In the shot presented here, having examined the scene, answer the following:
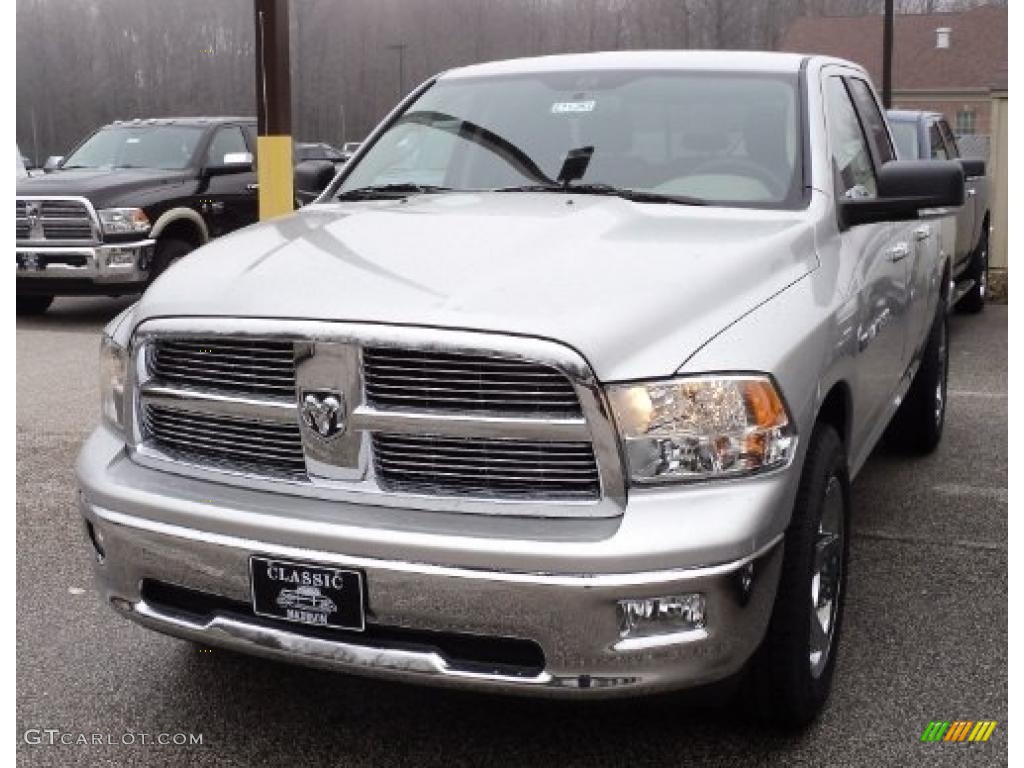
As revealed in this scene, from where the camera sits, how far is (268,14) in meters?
7.83

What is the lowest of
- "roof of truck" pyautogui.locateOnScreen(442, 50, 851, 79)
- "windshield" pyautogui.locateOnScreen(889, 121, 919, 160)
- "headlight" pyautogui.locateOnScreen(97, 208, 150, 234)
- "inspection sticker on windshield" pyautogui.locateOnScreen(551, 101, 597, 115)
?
"headlight" pyautogui.locateOnScreen(97, 208, 150, 234)

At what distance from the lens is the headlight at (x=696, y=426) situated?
2.62 m

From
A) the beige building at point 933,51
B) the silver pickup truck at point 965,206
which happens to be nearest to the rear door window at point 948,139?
the silver pickup truck at point 965,206

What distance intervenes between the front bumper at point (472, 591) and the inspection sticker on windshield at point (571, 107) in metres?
1.97

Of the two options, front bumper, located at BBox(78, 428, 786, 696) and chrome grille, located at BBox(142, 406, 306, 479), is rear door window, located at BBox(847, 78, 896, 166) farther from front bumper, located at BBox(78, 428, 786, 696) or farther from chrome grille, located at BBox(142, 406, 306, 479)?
chrome grille, located at BBox(142, 406, 306, 479)

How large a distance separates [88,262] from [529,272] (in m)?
8.85

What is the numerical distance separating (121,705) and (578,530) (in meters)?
1.61

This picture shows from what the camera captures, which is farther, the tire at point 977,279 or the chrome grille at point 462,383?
the tire at point 977,279

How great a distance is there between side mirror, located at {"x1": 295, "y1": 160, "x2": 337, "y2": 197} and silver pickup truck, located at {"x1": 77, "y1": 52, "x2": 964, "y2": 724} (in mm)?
1130

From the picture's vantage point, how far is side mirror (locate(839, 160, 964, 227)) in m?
3.74

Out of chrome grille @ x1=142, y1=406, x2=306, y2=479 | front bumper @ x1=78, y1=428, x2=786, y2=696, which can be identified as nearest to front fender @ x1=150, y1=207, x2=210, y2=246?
chrome grille @ x1=142, y1=406, x2=306, y2=479

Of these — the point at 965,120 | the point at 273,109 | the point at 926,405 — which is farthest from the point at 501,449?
the point at 965,120

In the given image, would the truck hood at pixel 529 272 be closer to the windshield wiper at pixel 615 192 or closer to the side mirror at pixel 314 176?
the windshield wiper at pixel 615 192

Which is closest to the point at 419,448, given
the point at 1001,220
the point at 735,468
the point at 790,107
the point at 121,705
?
the point at 735,468
